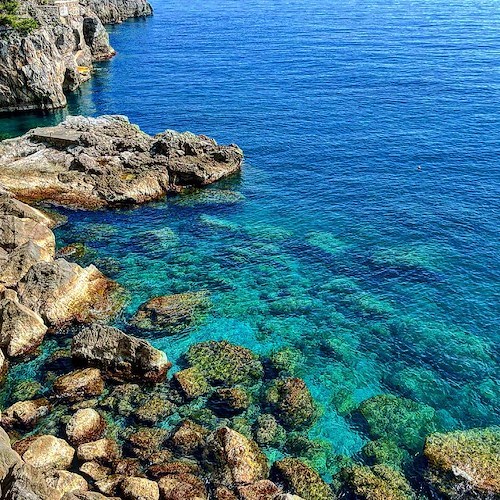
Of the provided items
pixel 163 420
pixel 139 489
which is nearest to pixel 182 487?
pixel 139 489

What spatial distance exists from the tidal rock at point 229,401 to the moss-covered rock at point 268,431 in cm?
121

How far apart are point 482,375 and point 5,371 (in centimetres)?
2638

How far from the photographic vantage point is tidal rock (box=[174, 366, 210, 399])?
1061 inches

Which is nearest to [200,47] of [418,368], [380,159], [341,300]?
[380,159]

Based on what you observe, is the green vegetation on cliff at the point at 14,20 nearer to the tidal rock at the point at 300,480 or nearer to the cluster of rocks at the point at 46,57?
the cluster of rocks at the point at 46,57

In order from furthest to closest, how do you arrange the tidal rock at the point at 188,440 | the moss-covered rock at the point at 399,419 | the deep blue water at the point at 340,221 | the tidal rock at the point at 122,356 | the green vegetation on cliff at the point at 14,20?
the green vegetation on cliff at the point at 14,20, the deep blue water at the point at 340,221, the tidal rock at the point at 122,356, the moss-covered rock at the point at 399,419, the tidal rock at the point at 188,440

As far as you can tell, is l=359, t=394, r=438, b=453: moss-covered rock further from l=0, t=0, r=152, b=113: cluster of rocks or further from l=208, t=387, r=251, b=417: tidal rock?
Answer: l=0, t=0, r=152, b=113: cluster of rocks

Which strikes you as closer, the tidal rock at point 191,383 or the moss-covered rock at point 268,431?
the moss-covered rock at point 268,431

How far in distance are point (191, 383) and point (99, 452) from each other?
598 cm

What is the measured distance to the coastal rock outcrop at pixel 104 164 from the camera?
158ft

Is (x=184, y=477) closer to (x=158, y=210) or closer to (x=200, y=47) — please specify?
(x=158, y=210)

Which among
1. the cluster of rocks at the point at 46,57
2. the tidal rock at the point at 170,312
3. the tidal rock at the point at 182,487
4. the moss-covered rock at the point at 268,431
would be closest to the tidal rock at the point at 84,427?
the tidal rock at the point at 182,487

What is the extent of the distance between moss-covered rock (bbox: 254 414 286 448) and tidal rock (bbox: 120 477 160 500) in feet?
18.3

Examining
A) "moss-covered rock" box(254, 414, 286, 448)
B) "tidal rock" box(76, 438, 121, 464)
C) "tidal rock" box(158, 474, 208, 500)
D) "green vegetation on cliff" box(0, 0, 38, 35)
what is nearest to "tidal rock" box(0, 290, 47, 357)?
"tidal rock" box(76, 438, 121, 464)
